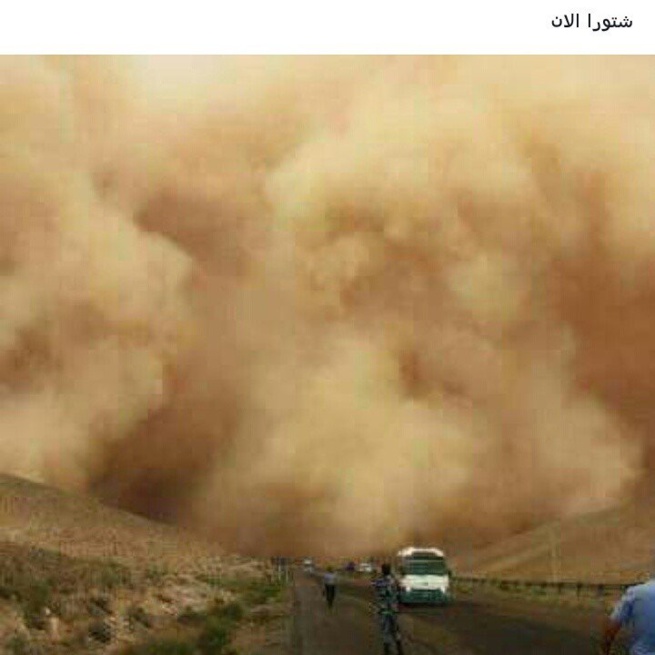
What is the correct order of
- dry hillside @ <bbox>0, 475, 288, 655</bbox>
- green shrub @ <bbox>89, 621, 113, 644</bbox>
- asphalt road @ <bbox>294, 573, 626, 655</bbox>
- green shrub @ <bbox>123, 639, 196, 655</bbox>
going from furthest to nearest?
1. green shrub @ <bbox>89, 621, 113, 644</bbox>
2. dry hillside @ <bbox>0, 475, 288, 655</bbox>
3. green shrub @ <bbox>123, 639, 196, 655</bbox>
4. asphalt road @ <bbox>294, 573, 626, 655</bbox>

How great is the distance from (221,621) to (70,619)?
22.4 feet

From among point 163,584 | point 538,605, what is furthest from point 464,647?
point 163,584

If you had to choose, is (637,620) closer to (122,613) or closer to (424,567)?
(122,613)

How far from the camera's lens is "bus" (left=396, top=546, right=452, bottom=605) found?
4712 centimetres

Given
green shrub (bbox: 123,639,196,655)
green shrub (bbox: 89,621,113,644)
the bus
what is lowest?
green shrub (bbox: 123,639,196,655)

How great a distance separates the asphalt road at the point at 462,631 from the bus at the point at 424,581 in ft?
4.59

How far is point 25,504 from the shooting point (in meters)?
129

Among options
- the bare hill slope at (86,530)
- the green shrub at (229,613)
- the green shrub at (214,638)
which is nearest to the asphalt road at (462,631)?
the green shrub at (214,638)

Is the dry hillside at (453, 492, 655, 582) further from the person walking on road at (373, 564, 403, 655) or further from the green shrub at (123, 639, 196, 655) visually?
the person walking on road at (373, 564, 403, 655)

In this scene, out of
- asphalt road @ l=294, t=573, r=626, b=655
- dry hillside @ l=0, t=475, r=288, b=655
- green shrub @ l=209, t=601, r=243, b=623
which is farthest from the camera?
green shrub @ l=209, t=601, r=243, b=623

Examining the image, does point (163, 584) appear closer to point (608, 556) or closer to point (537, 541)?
point (608, 556)

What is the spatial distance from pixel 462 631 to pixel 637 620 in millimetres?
22308

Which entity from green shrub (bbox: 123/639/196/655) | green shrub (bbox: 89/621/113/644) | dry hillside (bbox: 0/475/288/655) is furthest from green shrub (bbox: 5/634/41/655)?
green shrub (bbox: 89/621/113/644)

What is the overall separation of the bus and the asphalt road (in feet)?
4.59
